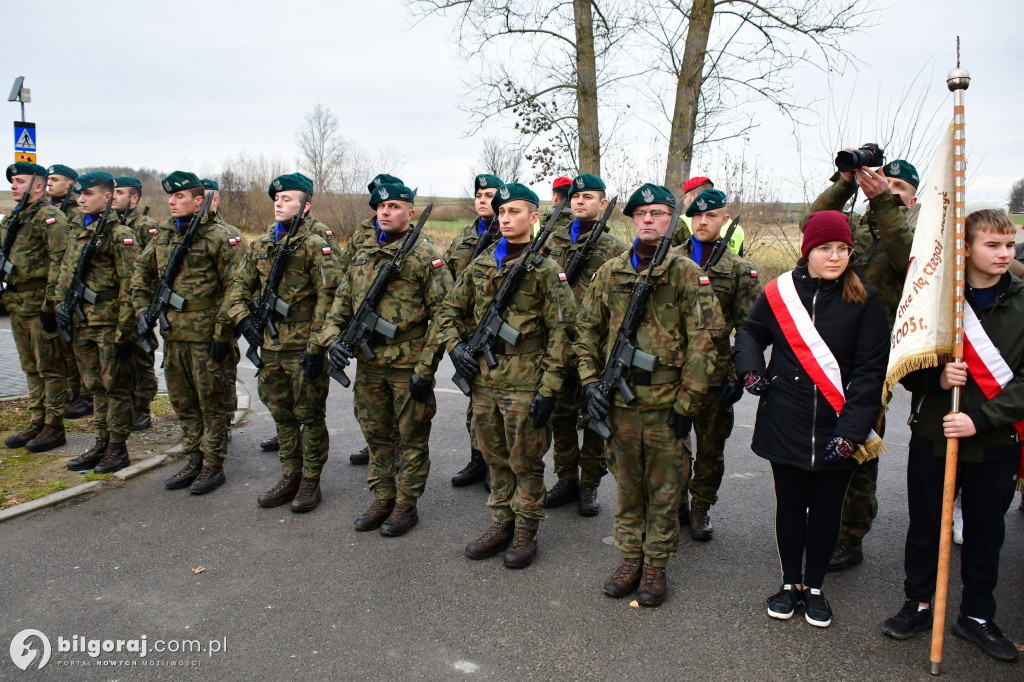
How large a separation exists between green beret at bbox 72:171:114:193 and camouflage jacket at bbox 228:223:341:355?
82.0 inches

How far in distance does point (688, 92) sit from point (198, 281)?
881cm

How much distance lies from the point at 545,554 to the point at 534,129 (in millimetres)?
10302

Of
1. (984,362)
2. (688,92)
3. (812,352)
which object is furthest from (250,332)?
(688,92)

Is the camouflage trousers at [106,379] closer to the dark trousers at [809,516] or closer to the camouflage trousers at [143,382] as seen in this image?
the camouflage trousers at [143,382]

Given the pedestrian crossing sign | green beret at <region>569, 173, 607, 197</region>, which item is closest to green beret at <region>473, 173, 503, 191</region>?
green beret at <region>569, 173, 607, 197</region>

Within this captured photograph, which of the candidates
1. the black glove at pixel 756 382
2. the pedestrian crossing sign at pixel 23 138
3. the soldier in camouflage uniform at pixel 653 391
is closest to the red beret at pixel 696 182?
the soldier in camouflage uniform at pixel 653 391

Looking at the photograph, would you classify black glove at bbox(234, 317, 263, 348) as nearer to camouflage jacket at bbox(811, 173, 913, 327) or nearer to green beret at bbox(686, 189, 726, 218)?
green beret at bbox(686, 189, 726, 218)

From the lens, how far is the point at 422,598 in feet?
12.2

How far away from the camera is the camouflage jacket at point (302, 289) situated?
4.94 metres

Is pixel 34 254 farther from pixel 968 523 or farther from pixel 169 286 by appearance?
pixel 968 523

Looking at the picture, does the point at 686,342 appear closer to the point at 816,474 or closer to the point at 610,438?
the point at 610,438

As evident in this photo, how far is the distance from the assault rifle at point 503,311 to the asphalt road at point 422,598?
1.26m

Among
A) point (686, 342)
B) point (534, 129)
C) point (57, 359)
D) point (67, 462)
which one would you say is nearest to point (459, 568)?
point (686, 342)

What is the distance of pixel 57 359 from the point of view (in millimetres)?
6336
